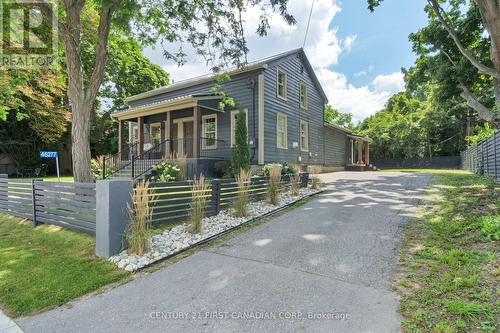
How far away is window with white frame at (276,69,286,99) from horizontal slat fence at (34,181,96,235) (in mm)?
10186

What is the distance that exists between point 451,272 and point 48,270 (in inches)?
207

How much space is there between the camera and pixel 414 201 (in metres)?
7.51

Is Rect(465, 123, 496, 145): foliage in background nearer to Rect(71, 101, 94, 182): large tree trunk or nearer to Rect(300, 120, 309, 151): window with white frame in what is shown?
Rect(300, 120, 309, 151): window with white frame

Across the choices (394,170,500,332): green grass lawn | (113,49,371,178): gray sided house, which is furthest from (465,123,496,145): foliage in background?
(394,170,500,332): green grass lawn

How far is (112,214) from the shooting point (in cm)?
435

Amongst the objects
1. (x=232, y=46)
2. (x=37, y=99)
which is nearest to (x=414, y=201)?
(x=232, y=46)

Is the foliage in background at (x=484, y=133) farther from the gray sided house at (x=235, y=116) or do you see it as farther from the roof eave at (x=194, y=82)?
the roof eave at (x=194, y=82)

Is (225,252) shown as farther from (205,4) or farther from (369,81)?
(369,81)

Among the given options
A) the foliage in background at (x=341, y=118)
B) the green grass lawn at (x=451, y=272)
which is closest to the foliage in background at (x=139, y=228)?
the green grass lawn at (x=451, y=272)

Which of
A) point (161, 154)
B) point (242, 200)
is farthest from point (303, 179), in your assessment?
point (161, 154)

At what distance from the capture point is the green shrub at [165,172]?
31.3ft

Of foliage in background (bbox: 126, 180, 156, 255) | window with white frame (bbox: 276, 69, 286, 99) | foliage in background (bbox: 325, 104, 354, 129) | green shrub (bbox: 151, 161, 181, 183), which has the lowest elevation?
foliage in background (bbox: 126, 180, 156, 255)

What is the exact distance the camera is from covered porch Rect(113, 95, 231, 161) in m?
11.6

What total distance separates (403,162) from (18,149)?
33.2 metres
